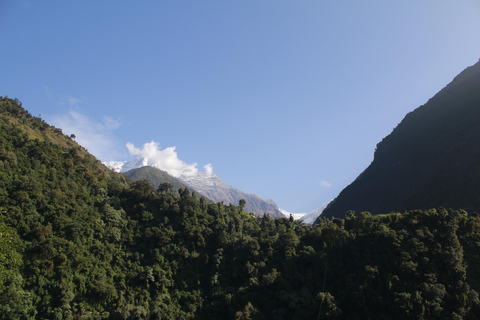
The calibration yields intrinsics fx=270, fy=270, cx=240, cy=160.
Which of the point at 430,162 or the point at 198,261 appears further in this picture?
the point at 430,162

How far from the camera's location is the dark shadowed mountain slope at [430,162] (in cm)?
8031

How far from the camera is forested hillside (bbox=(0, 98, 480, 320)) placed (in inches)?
1603

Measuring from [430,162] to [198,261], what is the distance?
88247 millimetres

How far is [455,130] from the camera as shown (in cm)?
9381

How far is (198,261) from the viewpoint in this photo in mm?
58219

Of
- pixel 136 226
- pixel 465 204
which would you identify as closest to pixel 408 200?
pixel 465 204

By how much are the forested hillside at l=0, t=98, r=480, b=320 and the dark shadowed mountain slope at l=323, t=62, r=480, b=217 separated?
34517 millimetres

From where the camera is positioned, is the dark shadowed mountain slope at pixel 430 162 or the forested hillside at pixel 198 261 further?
the dark shadowed mountain slope at pixel 430 162

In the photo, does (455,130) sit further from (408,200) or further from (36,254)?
(36,254)

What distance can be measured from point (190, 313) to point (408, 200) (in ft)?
263

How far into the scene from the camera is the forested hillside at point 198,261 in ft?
134

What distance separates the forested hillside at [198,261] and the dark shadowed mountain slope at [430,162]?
34.5 meters

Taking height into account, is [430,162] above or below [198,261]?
above

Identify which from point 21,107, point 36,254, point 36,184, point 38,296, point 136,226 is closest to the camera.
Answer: point 38,296
